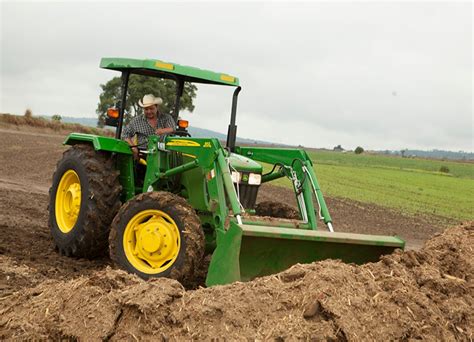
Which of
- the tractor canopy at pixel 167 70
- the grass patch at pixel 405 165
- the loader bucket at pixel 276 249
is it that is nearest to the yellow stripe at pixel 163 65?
the tractor canopy at pixel 167 70

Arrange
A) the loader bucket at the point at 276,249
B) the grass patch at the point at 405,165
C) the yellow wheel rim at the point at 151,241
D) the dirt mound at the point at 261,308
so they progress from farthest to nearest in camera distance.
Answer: the grass patch at the point at 405,165, the yellow wheel rim at the point at 151,241, the loader bucket at the point at 276,249, the dirt mound at the point at 261,308

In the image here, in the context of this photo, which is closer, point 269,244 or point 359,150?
point 269,244

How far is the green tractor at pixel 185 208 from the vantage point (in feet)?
20.6

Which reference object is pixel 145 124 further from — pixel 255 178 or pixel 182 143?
pixel 255 178

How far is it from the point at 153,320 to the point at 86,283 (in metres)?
0.80

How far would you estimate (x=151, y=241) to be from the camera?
22.4ft

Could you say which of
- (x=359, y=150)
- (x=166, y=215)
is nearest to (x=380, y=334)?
(x=166, y=215)

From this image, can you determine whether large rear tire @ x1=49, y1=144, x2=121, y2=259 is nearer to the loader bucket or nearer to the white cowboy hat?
the white cowboy hat

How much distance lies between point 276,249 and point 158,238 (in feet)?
4.30

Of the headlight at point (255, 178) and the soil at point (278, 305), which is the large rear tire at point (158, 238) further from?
the soil at point (278, 305)

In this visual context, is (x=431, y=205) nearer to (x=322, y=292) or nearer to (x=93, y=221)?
(x=93, y=221)

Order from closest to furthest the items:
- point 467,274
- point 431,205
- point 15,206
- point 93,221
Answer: point 467,274, point 93,221, point 15,206, point 431,205

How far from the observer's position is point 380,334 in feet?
14.8

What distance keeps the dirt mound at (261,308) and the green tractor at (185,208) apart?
103 cm
